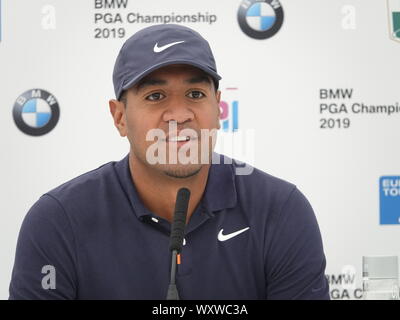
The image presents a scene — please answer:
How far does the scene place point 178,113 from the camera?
40.5 inches

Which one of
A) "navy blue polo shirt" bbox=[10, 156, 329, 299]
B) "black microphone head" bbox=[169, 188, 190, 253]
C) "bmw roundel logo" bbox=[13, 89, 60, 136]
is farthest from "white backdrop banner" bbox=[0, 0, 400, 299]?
"black microphone head" bbox=[169, 188, 190, 253]

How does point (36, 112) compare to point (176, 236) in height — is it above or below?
above

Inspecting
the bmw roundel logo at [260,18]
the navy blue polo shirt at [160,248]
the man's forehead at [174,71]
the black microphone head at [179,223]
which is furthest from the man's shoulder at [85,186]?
the bmw roundel logo at [260,18]

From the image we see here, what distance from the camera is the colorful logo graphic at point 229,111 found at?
1704 mm

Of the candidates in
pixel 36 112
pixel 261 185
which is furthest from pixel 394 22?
pixel 36 112

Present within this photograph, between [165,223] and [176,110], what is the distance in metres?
0.22

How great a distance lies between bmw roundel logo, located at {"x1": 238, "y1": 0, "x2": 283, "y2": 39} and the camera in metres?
1.72

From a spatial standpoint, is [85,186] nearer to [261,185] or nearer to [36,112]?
[261,185]

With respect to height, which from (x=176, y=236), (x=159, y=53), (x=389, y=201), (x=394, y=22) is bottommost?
(x=389, y=201)

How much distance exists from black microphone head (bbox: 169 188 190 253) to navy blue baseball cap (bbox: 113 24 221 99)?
11.2 inches

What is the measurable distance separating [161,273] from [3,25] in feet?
3.42

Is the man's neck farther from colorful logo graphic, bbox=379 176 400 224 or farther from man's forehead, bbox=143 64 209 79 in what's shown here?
colorful logo graphic, bbox=379 176 400 224
